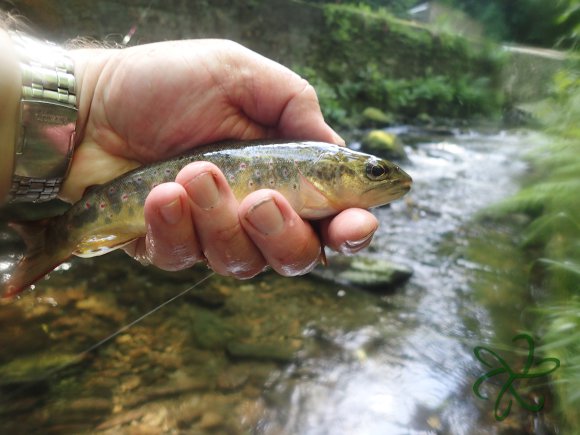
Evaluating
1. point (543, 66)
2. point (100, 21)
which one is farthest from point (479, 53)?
point (100, 21)

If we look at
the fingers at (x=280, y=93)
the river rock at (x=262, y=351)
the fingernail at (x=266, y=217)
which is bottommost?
the river rock at (x=262, y=351)

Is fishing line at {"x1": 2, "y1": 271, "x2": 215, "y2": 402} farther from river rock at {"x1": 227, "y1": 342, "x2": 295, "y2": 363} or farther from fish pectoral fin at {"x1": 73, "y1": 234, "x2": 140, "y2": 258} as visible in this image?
fish pectoral fin at {"x1": 73, "y1": 234, "x2": 140, "y2": 258}

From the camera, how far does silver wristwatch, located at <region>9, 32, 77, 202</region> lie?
1.78 m

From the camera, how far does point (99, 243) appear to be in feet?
6.45

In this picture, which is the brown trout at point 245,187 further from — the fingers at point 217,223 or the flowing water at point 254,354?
the flowing water at point 254,354

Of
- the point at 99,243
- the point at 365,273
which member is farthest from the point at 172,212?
the point at 365,273

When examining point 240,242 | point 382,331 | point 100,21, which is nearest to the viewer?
point 240,242

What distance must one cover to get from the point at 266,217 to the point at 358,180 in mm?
444

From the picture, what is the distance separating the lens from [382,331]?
383cm

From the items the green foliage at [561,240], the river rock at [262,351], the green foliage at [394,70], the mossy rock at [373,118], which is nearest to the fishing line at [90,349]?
the river rock at [262,351]

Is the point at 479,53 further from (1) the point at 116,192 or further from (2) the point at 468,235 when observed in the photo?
(1) the point at 116,192

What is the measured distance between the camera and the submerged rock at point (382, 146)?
8.46m

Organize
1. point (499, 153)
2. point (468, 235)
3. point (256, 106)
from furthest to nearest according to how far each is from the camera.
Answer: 1. point (499, 153)
2. point (468, 235)
3. point (256, 106)

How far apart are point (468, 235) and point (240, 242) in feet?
15.5
